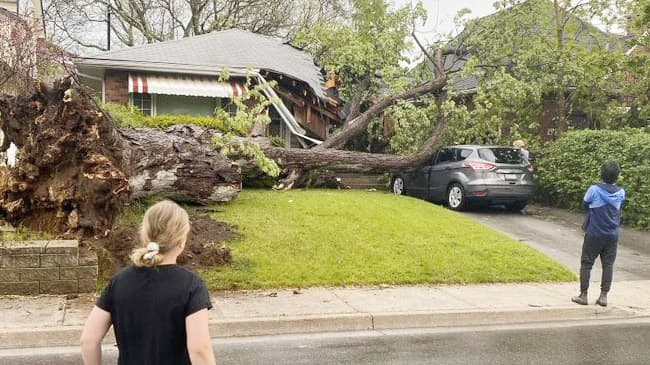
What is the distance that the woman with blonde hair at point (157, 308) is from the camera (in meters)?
2.55

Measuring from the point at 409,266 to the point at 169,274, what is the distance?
715 cm

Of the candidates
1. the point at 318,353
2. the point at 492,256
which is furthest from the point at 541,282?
the point at 318,353

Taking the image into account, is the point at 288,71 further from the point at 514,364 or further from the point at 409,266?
the point at 514,364

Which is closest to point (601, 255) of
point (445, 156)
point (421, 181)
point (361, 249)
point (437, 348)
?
point (437, 348)

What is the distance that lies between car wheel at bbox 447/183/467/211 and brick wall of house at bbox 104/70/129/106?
400 inches

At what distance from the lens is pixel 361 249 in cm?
995

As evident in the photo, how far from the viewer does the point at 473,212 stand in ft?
51.2

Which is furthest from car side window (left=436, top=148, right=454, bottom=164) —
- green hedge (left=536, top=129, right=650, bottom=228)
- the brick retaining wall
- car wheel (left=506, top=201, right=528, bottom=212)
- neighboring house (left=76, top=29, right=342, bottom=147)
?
the brick retaining wall

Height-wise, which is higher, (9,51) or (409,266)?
(9,51)

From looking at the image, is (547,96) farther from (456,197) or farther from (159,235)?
(159,235)

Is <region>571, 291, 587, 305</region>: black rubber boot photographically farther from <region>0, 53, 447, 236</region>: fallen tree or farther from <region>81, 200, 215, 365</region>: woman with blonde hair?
<region>81, 200, 215, 365</region>: woman with blonde hair

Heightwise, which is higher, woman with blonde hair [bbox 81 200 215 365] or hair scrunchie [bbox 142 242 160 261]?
hair scrunchie [bbox 142 242 160 261]

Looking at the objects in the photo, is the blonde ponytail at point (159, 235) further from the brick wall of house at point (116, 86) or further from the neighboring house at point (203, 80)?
the brick wall of house at point (116, 86)

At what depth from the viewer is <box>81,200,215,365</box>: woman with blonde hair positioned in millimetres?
2553
